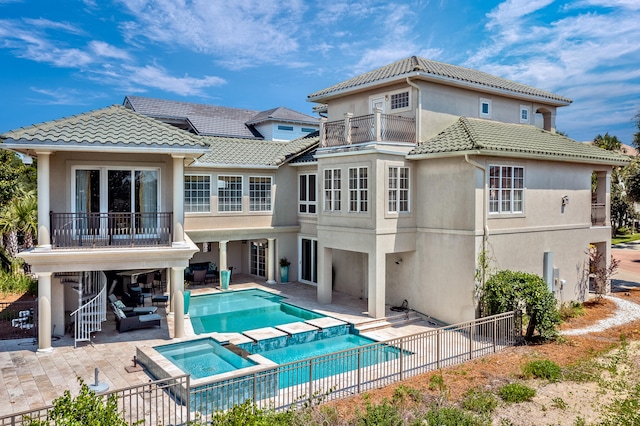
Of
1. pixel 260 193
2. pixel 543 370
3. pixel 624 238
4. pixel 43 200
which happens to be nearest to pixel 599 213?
pixel 543 370

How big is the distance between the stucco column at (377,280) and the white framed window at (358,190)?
1.95 meters

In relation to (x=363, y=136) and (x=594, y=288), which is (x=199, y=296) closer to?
(x=363, y=136)

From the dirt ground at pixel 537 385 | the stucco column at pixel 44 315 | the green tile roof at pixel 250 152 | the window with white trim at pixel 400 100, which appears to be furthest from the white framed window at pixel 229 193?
the dirt ground at pixel 537 385

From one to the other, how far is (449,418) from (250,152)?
19.0m

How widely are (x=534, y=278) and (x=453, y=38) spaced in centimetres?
1398

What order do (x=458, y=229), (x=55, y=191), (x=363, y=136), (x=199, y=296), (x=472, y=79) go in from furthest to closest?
1. (x=199, y=296)
2. (x=472, y=79)
3. (x=363, y=136)
4. (x=458, y=229)
5. (x=55, y=191)

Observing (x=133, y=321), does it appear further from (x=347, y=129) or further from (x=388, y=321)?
(x=347, y=129)

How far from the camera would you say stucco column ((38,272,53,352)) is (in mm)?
13461

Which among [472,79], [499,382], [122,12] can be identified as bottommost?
[499,382]

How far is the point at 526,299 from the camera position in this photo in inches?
580

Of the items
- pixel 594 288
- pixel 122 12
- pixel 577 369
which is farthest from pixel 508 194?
pixel 122 12

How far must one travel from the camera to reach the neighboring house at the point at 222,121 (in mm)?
34281

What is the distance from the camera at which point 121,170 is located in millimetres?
15414

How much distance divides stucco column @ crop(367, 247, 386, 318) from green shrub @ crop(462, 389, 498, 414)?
702cm
